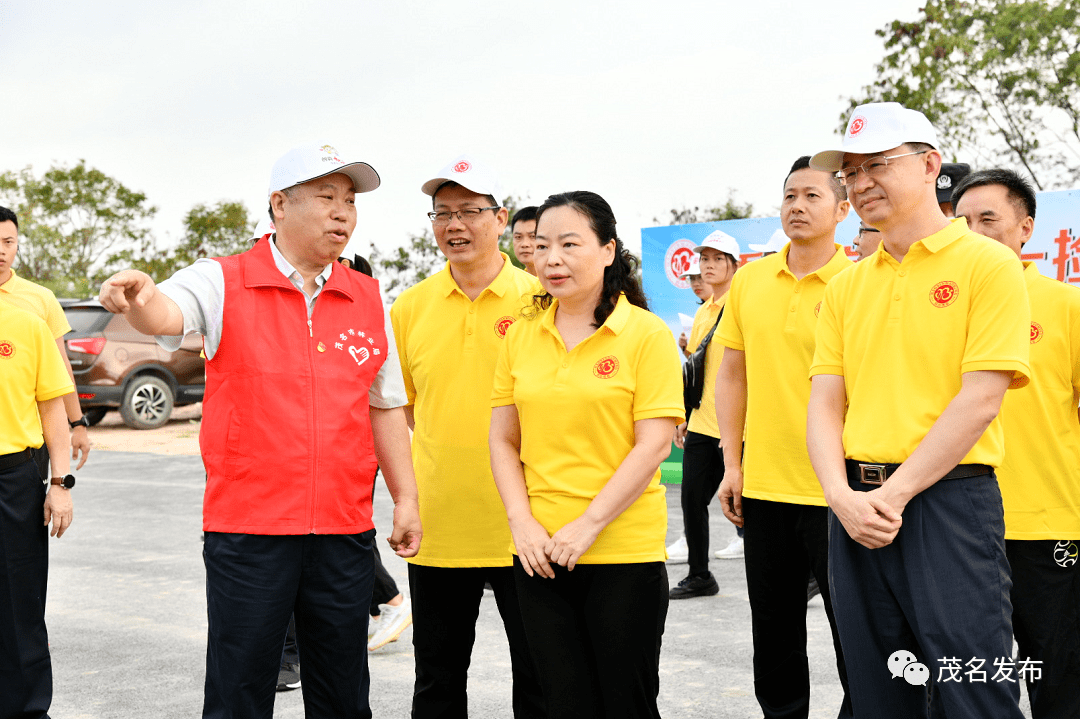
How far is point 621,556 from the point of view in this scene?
291 cm

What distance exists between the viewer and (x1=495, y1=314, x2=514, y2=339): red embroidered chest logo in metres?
3.60

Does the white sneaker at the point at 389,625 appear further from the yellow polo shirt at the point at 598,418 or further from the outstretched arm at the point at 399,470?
the yellow polo shirt at the point at 598,418

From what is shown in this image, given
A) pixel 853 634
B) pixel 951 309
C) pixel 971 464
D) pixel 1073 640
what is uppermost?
pixel 951 309

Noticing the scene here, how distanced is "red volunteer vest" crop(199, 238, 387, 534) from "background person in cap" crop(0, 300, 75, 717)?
1368 mm

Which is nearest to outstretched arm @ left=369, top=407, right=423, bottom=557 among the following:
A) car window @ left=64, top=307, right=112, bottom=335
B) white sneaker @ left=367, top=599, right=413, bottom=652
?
white sneaker @ left=367, top=599, right=413, bottom=652

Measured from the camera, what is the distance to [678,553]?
7262mm

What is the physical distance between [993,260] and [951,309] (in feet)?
0.55

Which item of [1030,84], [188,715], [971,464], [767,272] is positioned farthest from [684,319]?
[1030,84]

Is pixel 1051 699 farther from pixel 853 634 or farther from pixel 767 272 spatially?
pixel 767 272

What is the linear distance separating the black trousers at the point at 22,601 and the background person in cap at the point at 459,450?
4.89 feet

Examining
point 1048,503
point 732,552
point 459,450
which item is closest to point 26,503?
point 459,450

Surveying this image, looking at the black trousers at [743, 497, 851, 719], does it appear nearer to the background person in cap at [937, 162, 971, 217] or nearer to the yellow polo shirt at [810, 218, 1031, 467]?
the yellow polo shirt at [810, 218, 1031, 467]

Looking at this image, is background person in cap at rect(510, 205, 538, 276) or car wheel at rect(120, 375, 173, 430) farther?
car wheel at rect(120, 375, 173, 430)

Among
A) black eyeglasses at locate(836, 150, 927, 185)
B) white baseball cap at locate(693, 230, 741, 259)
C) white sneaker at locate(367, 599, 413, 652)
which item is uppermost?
white baseball cap at locate(693, 230, 741, 259)
